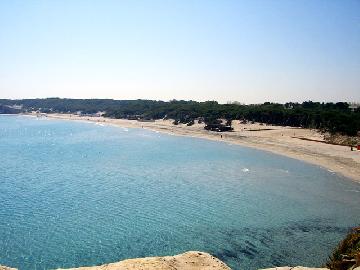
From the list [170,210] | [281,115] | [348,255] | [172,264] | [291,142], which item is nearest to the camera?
[348,255]

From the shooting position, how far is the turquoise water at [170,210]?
1005 inches

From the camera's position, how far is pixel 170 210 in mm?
34438

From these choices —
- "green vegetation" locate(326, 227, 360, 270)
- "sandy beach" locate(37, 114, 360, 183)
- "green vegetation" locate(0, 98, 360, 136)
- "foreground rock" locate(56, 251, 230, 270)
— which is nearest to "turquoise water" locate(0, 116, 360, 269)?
"sandy beach" locate(37, 114, 360, 183)

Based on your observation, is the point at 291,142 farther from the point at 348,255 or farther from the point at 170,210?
the point at 348,255

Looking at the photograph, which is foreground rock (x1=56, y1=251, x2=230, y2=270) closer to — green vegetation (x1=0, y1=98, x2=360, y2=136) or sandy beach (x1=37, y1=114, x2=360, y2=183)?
sandy beach (x1=37, y1=114, x2=360, y2=183)

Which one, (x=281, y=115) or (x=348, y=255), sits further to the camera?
(x=281, y=115)

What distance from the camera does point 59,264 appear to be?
76.0 ft

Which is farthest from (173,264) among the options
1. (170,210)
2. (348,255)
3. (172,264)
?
(170,210)

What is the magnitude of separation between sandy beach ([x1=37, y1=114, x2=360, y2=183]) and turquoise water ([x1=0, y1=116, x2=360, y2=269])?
146 inches

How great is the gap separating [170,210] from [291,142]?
51.5 m

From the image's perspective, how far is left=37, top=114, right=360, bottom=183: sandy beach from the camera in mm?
56844

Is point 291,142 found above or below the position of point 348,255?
above

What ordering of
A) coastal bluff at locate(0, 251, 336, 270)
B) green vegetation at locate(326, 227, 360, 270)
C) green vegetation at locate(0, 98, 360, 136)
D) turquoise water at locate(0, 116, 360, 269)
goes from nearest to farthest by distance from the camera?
1. green vegetation at locate(326, 227, 360, 270)
2. coastal bluff at locate(0, 251, 336, 270)
3. turquoise water at locate(0, 116, 360, 269)
4. green vegetation at locate(0, 98, 360, 136)

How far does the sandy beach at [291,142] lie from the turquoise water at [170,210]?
146 inches
